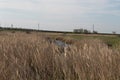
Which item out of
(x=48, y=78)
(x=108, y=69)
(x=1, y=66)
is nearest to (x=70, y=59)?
(x=48, y=78)

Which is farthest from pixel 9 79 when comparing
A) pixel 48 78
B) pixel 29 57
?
pixel 29 57

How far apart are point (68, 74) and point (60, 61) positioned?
1.96 ft

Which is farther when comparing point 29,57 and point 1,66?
point 29,57

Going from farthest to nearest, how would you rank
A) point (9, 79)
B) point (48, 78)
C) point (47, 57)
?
point (47, 57) < point (48, 78) < point (9, 79)

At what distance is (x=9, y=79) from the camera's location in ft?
17.1

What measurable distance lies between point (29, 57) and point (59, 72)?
1.39 m

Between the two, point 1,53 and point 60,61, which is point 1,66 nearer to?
point 60,61

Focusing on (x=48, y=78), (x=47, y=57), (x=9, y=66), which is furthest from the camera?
(x=47, y=57)

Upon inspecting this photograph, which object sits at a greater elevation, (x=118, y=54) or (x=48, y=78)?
(x=118, y=54)

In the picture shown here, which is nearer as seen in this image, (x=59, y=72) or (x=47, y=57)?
(x=59, y=72)

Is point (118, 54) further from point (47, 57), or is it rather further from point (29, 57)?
point (29, 57)

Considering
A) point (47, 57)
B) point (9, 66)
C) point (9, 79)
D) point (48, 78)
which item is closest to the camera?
point (9, 79)

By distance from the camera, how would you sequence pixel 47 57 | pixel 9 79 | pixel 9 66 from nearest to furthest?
pixel 9 79
pixel 9 66
pixel 47 57

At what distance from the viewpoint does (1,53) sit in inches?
284
